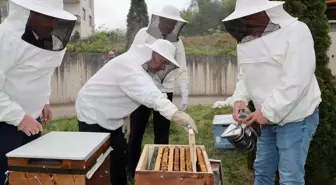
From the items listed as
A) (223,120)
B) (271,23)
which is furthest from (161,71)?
(223,120)

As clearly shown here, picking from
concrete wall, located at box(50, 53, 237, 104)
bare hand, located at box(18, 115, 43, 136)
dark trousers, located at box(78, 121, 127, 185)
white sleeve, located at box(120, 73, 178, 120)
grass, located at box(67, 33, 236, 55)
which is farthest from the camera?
grass, located at box(67, 33, 236, 55)

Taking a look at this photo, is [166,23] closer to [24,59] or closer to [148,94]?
[148,94]

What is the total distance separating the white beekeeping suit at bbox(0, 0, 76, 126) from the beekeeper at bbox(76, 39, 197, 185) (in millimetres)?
364

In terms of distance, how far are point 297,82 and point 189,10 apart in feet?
76.7

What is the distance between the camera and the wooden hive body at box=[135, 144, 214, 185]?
163 cm

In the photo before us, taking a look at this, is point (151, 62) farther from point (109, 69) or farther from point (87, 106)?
point (87, 106)

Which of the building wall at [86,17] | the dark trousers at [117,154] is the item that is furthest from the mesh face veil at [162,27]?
the building wall at [86,17]

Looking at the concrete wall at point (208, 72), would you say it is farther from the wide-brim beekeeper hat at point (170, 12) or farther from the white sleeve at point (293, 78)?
the white sleeve at point (293, 78)

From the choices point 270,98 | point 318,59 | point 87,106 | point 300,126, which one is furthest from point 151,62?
point 318,59

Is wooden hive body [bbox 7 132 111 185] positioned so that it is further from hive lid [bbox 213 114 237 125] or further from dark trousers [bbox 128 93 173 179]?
hive lid [bbox 213 114 237 125]

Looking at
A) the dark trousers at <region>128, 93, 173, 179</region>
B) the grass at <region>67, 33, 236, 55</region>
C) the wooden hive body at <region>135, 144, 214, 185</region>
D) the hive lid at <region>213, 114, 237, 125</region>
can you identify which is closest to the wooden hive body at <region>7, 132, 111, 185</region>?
the wooden hive body at <region>135, 144, 214, 185</region>

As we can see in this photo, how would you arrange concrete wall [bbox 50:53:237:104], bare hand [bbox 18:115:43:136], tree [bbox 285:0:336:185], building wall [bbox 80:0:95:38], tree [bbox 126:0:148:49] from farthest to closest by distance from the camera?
1. building wall [bbox 80:0:95:38]
2. concrete wall [bbox 50:53:237:104]
3. tree [bbox 126:0:148:49]
4. tree [bbox 285:0:336:185]
5. bare hand [bbox 18:115:43:136]

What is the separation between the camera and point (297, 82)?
74.3 inches

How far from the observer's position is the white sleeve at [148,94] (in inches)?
84.7
